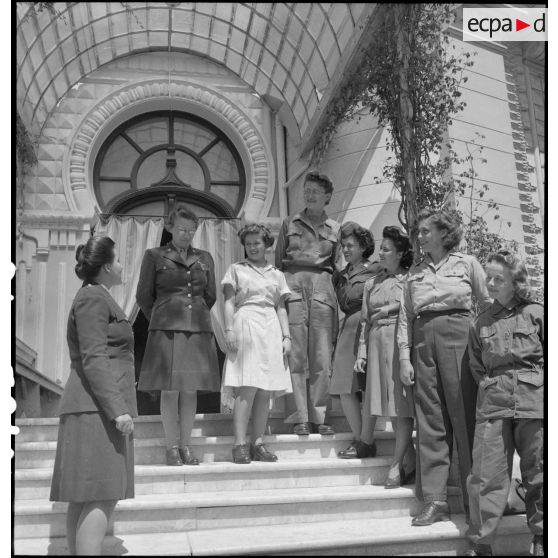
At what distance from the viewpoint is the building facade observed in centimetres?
747

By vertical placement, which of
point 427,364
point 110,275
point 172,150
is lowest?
point 427,364

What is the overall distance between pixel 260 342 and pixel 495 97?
4.53 m

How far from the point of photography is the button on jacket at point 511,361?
3.53m

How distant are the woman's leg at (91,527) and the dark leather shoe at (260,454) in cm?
143

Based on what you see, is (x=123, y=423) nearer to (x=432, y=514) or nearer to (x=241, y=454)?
(x=241, y=454)

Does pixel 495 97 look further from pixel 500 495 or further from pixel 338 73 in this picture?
pixel 500 495

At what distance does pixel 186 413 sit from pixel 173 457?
27cm

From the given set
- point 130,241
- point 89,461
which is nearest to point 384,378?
point 89,461

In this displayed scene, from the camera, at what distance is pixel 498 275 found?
3689mm

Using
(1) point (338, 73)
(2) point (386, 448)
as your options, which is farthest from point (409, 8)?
(2) point (386, 448)

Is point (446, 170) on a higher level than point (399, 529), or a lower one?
higher

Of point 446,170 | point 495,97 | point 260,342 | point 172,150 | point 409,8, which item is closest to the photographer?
point 260,342

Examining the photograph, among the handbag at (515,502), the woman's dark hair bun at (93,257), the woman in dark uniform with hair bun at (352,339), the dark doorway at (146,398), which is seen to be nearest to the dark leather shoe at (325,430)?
the woman in dark uniform with hair bun at (352,339)

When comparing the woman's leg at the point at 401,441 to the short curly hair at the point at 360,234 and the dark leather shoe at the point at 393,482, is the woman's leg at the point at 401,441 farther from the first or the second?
the short curly hair at the point at 360,234
